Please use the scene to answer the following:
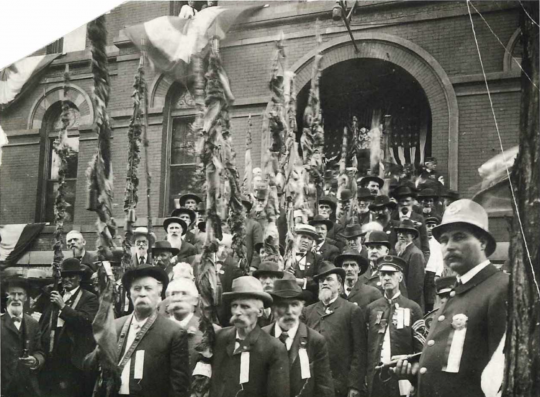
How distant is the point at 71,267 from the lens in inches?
170

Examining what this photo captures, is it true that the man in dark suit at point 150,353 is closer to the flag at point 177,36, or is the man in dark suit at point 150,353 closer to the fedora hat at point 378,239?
the fedora hat at point 378,239

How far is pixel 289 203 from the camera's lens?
13.7 feet

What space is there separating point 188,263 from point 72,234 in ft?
3.04

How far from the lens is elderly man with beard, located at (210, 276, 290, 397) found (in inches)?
129

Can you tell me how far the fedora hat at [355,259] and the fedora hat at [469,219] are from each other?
0.76m

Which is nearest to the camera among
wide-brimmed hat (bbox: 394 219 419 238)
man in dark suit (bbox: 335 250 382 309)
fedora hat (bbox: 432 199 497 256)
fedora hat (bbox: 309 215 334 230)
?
fedora hat (bbox: 432 199 497 256)

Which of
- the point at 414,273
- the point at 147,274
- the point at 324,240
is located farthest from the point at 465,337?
the point at 147,274

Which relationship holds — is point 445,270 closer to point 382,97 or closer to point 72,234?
point 382,97

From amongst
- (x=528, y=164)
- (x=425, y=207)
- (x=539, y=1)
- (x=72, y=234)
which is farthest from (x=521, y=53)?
(x=72, y=234)

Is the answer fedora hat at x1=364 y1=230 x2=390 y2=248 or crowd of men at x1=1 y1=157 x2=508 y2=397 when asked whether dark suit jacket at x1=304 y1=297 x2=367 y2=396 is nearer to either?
crowd of men at x1=1 y1=157 x2=508 y2=397

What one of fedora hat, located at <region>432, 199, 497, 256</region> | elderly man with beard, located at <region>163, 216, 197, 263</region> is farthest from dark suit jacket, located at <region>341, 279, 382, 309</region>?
elderly man with beard, located at <region>163, 216, 197, 263</region>

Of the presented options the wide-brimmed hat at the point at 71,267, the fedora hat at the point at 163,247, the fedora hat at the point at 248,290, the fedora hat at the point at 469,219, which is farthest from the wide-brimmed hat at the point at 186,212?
the fedora hat at the point at 469,219

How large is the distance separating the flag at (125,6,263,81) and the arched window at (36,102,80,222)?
2.39 ft

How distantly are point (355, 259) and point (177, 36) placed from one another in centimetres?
192
